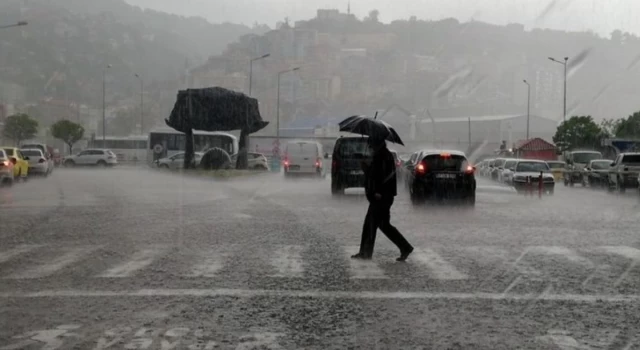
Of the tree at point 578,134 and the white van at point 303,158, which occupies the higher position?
the tree at point 578,134

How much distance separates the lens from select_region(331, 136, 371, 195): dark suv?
2745 centimetres

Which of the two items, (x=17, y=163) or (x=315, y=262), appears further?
(x=17, y=163)

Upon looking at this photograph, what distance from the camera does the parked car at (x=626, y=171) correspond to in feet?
115

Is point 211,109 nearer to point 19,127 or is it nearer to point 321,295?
point 321,295

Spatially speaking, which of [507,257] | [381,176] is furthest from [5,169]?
[507,257]

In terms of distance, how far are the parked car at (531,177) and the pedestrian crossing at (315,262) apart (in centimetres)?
2003

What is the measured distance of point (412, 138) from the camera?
119 meters

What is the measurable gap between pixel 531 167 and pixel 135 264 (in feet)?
93.7

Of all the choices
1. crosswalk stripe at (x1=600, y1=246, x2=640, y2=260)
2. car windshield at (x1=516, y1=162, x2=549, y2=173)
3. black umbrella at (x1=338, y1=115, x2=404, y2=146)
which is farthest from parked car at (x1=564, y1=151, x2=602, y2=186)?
black umbrella at (x1=338, y1=115, x2=404, y2=146)

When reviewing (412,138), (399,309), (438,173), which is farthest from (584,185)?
(412,138)

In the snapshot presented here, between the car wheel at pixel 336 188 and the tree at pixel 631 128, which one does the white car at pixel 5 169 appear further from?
the tree at pixel 631 128

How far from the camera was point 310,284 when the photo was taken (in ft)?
31.9

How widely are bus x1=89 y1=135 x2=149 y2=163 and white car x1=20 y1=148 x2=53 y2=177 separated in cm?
4856

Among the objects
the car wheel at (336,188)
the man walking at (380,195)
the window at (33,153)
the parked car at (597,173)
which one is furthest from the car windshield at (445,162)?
the window at (33,153)
